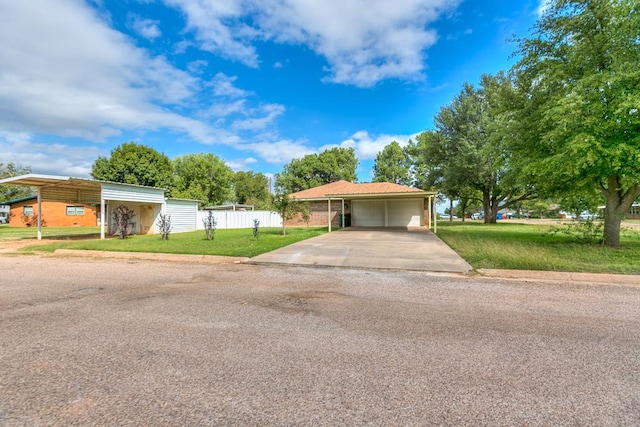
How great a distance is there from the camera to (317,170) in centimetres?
4488

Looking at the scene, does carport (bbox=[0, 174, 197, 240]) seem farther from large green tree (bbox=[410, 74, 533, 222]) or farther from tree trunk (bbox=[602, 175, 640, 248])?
large green tree (bbox=[410, 74, 533, 222])

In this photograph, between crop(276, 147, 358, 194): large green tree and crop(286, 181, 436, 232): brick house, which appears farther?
crop(276, 147, 358, 194): large green tree

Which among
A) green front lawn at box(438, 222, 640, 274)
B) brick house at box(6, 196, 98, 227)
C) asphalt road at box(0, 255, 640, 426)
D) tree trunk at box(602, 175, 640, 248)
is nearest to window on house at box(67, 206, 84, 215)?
brick house at box(6, 196, 98, 227)

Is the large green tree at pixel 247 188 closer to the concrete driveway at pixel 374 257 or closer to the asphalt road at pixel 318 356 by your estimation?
the concrete driveway at pixel 374 257

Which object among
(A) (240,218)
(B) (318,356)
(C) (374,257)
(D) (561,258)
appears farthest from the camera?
(A) (240,218)

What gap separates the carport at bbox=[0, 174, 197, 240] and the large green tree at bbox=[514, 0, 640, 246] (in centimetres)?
1831

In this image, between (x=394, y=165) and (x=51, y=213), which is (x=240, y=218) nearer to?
(x=51, y=213)

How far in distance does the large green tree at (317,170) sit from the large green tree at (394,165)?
4738 mm

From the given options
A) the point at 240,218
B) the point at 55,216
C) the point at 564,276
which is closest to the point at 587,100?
the point at 564,276

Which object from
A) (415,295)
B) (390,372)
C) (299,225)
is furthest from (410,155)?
(390,372)

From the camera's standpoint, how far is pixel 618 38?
31.1 ft

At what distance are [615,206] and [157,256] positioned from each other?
15390 mm

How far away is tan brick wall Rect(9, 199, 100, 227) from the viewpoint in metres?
32.4

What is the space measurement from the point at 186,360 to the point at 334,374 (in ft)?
4.58
